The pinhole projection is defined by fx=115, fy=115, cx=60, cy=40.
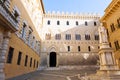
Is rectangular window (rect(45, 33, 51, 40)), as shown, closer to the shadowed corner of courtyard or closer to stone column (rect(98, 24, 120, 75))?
the shadowed corner of courtyard

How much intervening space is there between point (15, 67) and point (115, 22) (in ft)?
54.5

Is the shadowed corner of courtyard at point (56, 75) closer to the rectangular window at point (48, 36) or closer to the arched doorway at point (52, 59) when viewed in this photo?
the arched doorway at point (52, 59)

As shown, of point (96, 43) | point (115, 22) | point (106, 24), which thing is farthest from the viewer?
point (96, 43)

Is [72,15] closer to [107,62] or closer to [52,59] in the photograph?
[52,59]

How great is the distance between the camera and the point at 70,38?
29000mm

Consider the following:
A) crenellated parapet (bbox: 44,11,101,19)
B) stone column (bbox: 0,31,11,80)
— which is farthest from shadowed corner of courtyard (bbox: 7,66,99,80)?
crenellated parapet (bbox: 44,11,101,19)

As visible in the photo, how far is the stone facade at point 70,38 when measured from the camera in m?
27.3

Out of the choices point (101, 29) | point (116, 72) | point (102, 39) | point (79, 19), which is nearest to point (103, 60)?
point (116, 72)

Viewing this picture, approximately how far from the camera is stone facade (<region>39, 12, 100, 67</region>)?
27297 millimetres

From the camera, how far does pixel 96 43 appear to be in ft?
94.4

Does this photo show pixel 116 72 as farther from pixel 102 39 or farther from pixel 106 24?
pixel 106 24

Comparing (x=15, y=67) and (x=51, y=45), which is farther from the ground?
(x=51, y=45)

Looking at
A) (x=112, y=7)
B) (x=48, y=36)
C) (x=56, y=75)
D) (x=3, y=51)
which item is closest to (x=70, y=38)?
(x=48, y=36)

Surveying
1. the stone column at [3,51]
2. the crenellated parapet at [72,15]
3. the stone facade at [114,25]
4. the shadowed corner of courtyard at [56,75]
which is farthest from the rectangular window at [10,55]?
the crenellated parapet at [72,15]
